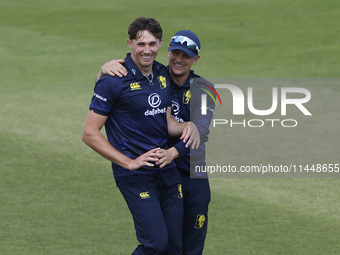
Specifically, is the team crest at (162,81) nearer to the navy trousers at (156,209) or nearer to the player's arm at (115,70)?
the player's arm at (115,70)

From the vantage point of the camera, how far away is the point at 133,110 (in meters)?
6.59

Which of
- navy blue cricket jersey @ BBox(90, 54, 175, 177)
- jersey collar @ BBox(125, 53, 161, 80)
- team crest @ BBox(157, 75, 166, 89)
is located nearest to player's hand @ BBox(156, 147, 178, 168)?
navy blue cricket jersey @ BBox(90, 54, 175, 177)

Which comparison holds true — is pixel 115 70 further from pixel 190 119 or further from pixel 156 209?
pixel 156 209

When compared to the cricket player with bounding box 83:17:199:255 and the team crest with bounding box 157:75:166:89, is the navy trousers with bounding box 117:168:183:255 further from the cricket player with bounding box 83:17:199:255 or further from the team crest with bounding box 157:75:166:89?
the team crest with bounding box 157:75:166:89

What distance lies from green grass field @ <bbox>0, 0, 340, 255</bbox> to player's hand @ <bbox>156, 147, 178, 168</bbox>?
7.34 feet

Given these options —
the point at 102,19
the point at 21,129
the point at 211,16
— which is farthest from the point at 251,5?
the point at 21,129

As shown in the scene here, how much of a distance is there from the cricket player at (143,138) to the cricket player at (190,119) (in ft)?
0.81

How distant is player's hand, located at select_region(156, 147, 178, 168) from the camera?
6.58 meters

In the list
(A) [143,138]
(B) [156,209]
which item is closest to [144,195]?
(B) [156,209]

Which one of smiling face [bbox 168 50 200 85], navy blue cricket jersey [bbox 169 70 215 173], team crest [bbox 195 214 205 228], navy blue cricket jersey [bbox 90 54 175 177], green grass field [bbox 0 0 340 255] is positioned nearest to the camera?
navy blue cricket jersey [bbox 90 54 175 177]

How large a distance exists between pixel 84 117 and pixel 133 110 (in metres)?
8.63

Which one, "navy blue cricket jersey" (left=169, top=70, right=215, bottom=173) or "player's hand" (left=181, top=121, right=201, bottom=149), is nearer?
"player's hand" (left=181, top=121, right=201, bottom=149)

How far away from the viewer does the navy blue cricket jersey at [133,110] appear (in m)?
6.49

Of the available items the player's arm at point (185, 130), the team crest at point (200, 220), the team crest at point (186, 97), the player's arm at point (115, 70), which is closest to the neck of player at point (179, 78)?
the team crest at point (186, 97)
